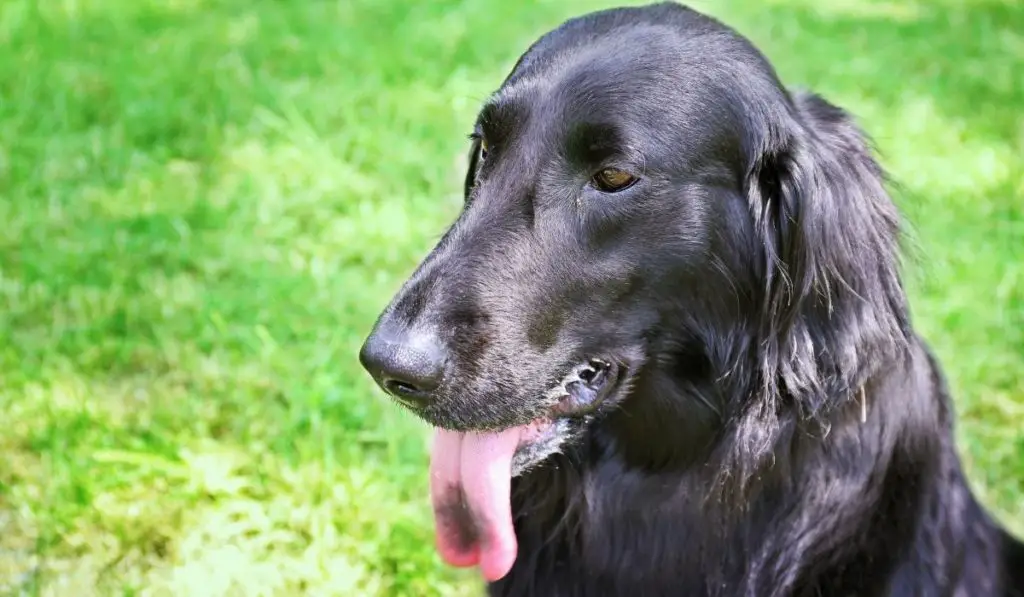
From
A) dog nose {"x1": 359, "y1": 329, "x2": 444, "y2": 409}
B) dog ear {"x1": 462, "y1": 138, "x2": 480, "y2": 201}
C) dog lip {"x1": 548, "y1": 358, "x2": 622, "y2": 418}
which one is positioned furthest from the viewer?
dog ear {"x1": 462, "y1": 138, "x2": 480, "y2": 201}

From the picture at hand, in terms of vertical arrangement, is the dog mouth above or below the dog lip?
below

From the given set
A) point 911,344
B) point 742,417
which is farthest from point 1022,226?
point 742,417

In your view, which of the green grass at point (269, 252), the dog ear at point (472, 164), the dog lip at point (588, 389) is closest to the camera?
the dog lip at point (588, 389)

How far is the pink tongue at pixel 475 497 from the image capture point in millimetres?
2213

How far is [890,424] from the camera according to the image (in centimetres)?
226

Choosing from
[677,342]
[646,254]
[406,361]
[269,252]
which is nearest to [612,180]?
[646,254]

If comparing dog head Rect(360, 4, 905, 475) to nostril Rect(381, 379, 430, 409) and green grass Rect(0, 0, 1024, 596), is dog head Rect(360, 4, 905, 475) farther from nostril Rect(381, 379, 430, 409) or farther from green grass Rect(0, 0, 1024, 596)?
green grass Rect(0, 0, 1024, 596)

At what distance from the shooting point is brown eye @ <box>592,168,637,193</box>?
2.09 meters

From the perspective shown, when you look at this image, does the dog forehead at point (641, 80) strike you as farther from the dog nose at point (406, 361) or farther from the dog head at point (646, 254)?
the dog nose at point (406, 361)

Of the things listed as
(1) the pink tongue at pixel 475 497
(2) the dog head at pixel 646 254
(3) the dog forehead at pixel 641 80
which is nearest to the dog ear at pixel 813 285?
(2) the dog head at pixel 646 254

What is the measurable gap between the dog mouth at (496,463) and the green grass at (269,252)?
671 mm

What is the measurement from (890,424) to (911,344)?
20 centimetres

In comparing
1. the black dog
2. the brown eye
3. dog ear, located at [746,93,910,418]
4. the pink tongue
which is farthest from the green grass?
the brown eye

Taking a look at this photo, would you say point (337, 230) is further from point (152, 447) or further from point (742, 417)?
point (742, 417)
